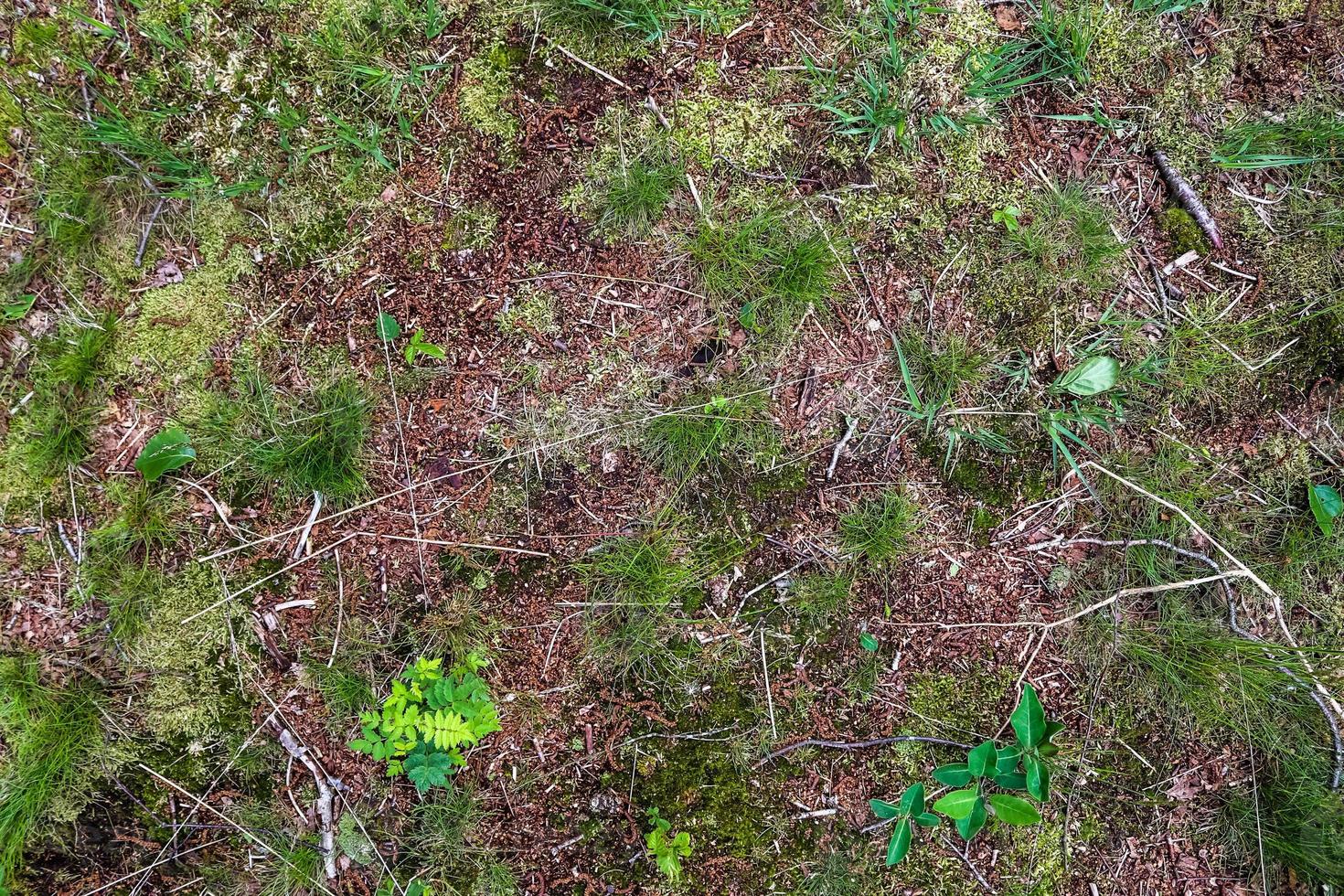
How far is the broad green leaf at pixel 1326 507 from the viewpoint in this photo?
9.52ft

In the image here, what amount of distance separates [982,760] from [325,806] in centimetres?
257

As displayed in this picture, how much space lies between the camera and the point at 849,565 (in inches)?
112

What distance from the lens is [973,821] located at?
8.54 ft

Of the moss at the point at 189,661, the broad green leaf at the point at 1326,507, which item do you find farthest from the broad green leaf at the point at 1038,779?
the moss at the point at 189,661

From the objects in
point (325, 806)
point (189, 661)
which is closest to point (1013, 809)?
point (325, 806)

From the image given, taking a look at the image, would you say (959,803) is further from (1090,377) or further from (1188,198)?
(1188,198)

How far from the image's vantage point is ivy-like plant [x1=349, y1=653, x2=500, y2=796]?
253cm

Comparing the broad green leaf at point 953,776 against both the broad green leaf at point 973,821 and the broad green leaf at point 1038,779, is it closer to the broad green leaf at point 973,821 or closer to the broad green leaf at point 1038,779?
the broad green leaf at point 973,821

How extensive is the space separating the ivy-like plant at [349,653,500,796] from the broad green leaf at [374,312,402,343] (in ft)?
4.27

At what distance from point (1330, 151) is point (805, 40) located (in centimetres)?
235

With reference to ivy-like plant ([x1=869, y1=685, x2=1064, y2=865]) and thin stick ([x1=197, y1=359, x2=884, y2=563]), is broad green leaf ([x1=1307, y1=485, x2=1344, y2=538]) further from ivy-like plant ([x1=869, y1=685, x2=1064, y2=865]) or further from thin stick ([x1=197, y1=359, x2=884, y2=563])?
thin stick ([x1=197, y1=359, x2=884, y2=563])

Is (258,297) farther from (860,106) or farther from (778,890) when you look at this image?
(778,890)

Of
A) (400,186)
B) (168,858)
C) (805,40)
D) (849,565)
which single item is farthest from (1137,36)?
(168,858)

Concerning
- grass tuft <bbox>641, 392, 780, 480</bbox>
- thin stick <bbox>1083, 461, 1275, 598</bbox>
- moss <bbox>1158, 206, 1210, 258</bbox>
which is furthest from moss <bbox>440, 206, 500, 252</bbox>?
moss <bbox>1158, 206, 1210, 258</bbox>
